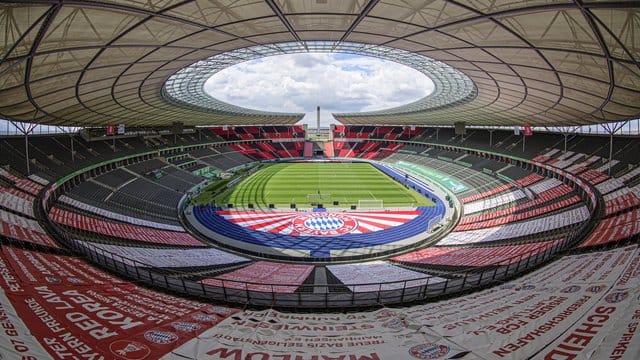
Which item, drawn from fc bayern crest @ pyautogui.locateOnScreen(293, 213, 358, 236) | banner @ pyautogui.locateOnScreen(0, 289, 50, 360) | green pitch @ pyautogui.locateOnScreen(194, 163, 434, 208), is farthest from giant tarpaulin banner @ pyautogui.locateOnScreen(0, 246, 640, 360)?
green pitch @ pyautogui.locateOnScreen(194, 163, 434, 208)

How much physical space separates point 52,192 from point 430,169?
5096 centimetres

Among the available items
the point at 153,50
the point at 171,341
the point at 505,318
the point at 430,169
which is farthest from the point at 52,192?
the point at 430,169

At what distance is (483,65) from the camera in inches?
670

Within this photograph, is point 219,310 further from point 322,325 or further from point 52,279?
point 52,279

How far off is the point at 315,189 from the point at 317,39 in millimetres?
30887

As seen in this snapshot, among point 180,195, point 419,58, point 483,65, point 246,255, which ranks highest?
point 419,58

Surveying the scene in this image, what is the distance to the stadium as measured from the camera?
6997 millimetres

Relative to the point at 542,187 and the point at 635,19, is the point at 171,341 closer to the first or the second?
the point at 635,19

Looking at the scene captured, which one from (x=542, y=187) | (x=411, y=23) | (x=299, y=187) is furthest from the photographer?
(x=299, y=187)

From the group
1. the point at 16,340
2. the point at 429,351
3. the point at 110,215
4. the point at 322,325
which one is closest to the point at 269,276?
the point at 322,325

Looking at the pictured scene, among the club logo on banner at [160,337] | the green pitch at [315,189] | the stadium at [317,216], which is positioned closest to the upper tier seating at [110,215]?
the stadium at [317,216]

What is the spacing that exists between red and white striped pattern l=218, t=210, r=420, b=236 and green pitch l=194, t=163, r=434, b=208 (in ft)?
9.92

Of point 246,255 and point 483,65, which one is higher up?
point 483,65

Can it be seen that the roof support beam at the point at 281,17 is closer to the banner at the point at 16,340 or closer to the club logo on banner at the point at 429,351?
the banner at the point at 16,340
